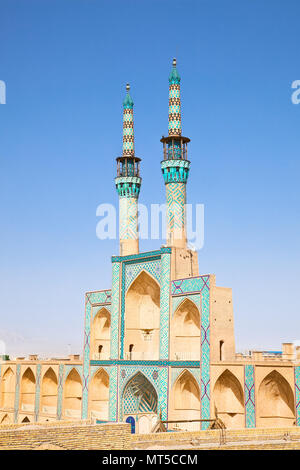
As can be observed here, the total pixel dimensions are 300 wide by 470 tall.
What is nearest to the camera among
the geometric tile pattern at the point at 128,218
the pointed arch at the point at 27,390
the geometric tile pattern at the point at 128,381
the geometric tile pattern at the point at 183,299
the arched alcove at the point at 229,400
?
the arched alcove at the point at 229,400

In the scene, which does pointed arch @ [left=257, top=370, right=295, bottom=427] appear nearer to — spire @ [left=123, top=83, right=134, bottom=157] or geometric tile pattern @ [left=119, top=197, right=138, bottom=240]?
geometric tile pattern @ [left=119, top=197, right=138, bottom=240]

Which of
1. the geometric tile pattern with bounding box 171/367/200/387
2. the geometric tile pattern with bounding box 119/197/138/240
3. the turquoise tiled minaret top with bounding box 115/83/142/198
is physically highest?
the turquoise tiled minaret top with bounding box 115/83/142/198

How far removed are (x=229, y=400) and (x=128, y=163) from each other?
43.8 feet

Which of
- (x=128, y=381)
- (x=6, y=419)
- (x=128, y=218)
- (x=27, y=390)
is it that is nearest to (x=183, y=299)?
(x=128, y=381)

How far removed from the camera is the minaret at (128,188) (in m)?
27.6

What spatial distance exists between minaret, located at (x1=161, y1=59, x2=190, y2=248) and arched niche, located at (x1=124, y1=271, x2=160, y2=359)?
223 cm

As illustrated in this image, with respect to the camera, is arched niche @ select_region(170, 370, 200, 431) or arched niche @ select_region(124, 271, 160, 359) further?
arched niche @ select_region(124, 271, 160, 359)

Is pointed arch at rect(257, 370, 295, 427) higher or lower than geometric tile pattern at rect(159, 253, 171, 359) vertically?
lower

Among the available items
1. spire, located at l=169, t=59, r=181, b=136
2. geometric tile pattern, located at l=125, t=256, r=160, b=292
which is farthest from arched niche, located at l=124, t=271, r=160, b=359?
spire, located at l=169, t=59, r=181, b=136

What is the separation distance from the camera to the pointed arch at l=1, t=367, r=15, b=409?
31828 mm

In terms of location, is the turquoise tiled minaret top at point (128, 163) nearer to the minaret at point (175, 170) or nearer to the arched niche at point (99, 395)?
the minaret at point (175, 170)

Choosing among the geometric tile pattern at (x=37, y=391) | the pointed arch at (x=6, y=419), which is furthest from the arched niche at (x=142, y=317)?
the pointed arch at (x=6, y=419)

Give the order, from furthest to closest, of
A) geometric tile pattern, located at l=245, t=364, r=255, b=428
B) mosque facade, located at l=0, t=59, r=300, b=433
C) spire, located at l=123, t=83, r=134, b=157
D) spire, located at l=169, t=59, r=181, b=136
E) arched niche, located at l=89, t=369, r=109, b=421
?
1. spire, located at l=123, t=83, r=134, b=157
2. spire, located at l=169, t=59, r=181, b=136
3. arched niche, located at l=89, t=369, r=109, b=421
4. mosque facade, located at l=0, t=59, r=300, b=433
5. geometric tile pattern, located at l=245, t=364, r=255, b=428
